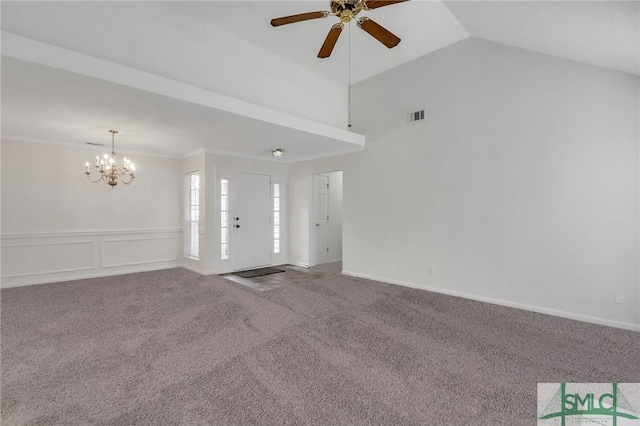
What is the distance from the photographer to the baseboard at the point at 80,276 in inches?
178

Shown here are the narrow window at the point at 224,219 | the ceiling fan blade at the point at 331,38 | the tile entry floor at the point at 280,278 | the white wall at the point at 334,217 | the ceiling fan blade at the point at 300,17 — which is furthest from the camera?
the white wall at the point at 334,217

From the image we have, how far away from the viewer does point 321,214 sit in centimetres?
657

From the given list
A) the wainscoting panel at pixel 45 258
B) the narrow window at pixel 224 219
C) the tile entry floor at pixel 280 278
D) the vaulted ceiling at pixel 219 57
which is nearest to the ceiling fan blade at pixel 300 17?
the vaulted ceiling at pixel 219 57

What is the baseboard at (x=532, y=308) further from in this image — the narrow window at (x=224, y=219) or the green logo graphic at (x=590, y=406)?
the narrow window at (x=224, y=219)

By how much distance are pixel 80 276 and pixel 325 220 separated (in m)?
4.77

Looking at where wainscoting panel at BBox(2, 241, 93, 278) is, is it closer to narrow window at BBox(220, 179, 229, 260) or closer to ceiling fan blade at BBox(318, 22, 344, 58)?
narrow window at BBox(220, 179, 229, 260)

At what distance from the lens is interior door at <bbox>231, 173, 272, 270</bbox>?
5863mm

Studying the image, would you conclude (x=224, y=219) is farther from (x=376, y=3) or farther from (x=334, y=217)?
(x=376, y=3)

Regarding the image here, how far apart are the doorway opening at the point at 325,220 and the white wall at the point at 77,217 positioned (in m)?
2.98

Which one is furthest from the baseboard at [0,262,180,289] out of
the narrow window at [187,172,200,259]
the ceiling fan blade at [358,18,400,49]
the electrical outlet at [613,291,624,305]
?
the electrical outlet at [613,291,624,305]

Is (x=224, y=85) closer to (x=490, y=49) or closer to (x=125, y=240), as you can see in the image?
(x=490, y=49)

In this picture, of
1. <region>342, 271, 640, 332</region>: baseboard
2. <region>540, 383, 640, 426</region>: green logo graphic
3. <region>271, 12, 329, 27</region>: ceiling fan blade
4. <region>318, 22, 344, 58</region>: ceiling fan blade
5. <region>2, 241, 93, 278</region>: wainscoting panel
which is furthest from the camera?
<region>2, 241, 93, 278</region>: wainscoting panel

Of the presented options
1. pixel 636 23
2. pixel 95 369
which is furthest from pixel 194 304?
pixel 636 23

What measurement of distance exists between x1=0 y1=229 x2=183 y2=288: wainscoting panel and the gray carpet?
74cm
